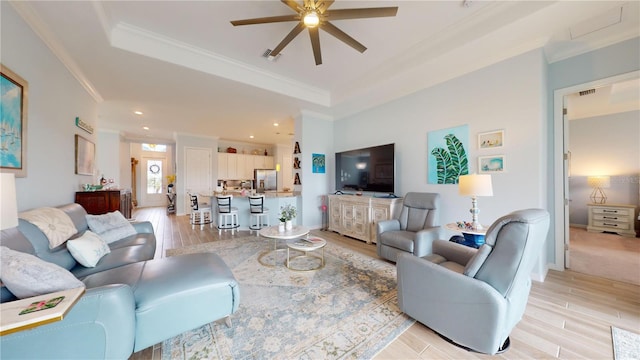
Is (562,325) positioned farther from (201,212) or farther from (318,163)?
(201,212)

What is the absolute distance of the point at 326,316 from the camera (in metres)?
1.91

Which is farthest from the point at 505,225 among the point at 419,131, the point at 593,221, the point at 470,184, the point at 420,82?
the point at 593,221

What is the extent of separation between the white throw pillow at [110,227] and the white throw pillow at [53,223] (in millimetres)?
388

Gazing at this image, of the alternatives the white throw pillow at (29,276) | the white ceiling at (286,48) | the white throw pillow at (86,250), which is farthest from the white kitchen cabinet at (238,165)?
the white throw pillow at (29,276)

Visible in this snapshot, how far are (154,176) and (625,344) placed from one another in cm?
1229

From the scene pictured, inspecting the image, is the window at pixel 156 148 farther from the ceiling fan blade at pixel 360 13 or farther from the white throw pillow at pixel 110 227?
the ceiling fan blade at pixel 360 13

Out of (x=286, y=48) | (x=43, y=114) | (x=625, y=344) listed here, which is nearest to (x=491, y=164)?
(x=625, y=344)

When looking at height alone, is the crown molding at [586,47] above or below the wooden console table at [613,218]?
above

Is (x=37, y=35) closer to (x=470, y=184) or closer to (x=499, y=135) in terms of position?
(x=470, y=184)

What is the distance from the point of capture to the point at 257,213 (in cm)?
491

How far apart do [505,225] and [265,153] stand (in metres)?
8.94

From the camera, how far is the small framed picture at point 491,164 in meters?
2.83

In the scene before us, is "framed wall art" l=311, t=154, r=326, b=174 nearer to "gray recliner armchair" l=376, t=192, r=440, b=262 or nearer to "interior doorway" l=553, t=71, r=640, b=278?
"gray recliner armchair" l=376, t=192, r=440, b=262

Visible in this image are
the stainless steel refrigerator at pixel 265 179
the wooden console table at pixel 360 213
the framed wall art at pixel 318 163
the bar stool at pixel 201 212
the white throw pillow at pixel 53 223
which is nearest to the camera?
the white throw pillow at pixel 53 223
